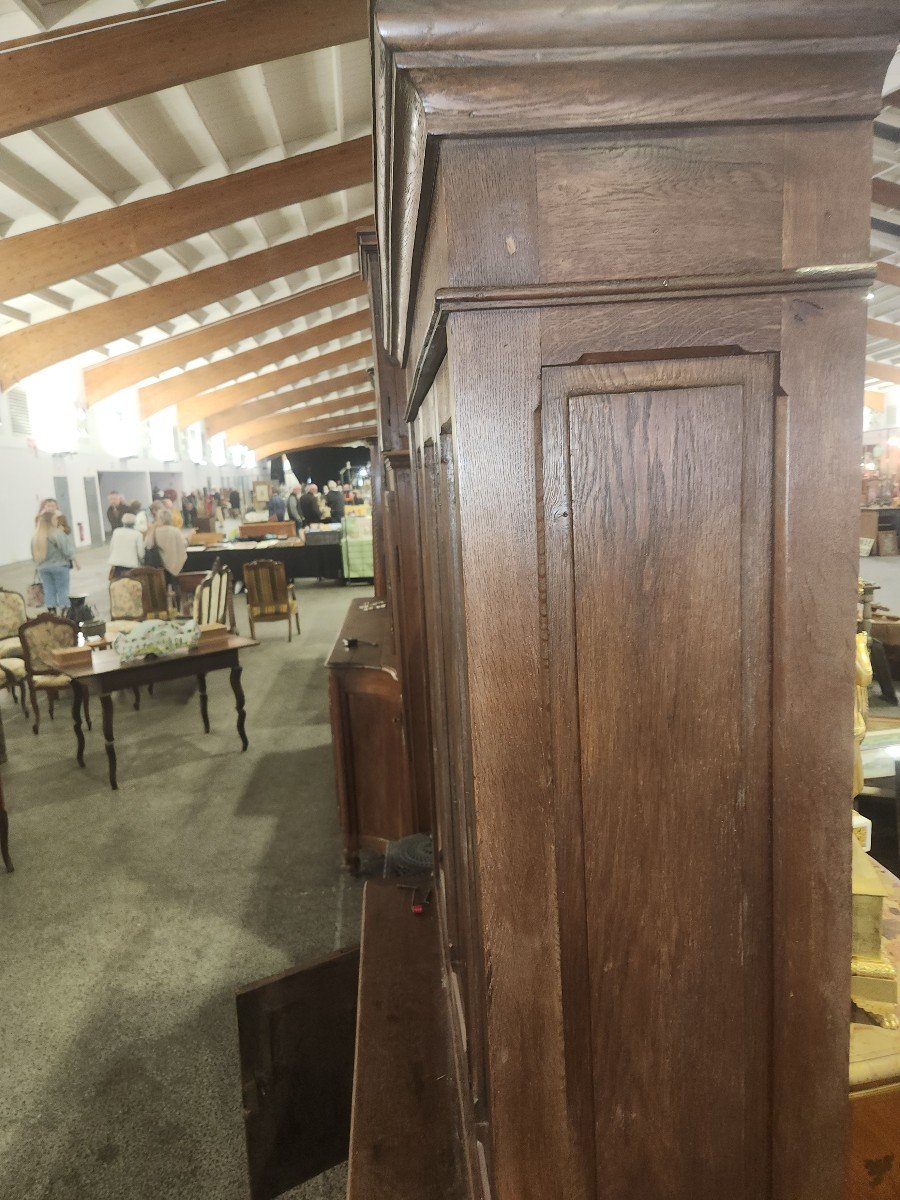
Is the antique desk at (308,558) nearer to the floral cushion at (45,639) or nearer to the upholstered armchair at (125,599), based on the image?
the upholstered armchair at (125,599)

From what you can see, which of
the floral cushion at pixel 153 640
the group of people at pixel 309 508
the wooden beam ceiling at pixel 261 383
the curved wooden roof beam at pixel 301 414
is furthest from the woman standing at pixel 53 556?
the curved wooden roof beam at pixel 301 414

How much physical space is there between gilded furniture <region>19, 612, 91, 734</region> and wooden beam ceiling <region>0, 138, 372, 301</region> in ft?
8.90

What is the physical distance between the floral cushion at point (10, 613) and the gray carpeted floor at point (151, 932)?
3.13ft

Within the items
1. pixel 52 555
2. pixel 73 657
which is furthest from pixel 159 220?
pixel 73 657

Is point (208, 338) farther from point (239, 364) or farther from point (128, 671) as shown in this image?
point (128, 671)

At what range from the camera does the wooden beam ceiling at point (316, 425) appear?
21.5 metres

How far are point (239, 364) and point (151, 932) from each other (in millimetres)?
→ 11183

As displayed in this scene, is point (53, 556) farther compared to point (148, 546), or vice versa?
point (148, 546)

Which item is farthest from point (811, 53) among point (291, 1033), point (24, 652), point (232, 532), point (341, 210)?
point (232, 532)

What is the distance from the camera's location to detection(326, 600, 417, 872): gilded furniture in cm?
340

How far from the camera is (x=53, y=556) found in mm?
7293

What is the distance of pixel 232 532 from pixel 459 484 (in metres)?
12.8

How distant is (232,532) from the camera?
13070mm

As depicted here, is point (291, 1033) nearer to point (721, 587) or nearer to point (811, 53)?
point (721, 587)
